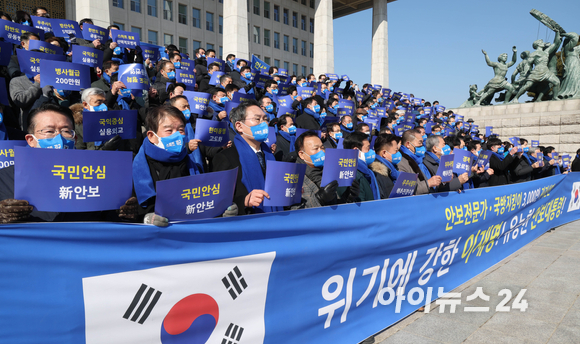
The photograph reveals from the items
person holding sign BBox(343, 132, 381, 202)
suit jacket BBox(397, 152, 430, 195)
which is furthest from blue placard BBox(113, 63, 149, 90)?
suit jacket BBox(397, 152, 430, 195)

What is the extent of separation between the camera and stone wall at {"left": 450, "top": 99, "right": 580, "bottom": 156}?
74.1ft

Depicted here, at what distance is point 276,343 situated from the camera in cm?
263

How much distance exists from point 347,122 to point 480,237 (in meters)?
3.79

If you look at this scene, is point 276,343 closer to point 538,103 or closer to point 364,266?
point 364,266

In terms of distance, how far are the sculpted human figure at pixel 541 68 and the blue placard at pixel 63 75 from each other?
2795 cm

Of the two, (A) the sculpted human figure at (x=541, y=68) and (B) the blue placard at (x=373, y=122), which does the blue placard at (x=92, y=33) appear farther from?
(A) the sculpted human figure at (x=541, y=68)

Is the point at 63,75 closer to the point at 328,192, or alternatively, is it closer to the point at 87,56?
the point at 87,56

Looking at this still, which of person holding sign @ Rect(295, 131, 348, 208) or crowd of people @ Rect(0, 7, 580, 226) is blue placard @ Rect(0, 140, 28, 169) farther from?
person holding sign @ Rect(295, 131, 348, 208)

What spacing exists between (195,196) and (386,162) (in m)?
2.84

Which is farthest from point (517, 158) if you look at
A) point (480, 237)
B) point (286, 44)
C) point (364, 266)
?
point (286, 44)

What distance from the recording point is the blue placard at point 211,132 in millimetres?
4122

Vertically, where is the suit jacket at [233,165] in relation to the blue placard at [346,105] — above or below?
below

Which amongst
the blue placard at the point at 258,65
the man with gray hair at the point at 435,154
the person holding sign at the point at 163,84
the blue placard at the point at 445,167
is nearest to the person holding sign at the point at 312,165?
the blue placard at the point at 445,167

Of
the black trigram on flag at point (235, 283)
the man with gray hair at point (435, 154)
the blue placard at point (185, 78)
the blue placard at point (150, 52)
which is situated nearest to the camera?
the black trigram on flag at point (235, 283)
